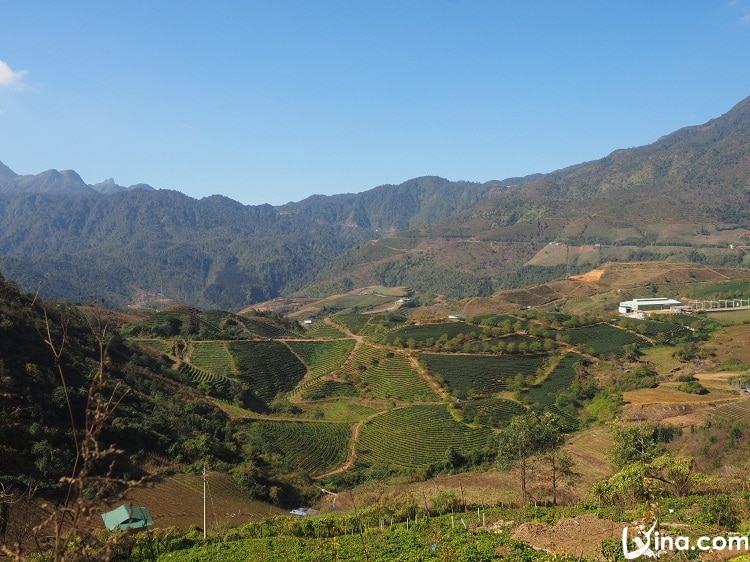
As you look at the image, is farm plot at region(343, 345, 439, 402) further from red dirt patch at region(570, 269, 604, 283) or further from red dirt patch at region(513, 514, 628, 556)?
red dirt patch at region(570, 269, 604, 283)

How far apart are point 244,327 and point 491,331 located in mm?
34440

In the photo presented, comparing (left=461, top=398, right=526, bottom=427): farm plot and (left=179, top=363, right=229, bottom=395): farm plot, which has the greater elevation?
(left=179, top=363, right=229, bottom=395): farm plot

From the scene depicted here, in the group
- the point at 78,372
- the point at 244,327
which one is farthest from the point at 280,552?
the point at 244,327

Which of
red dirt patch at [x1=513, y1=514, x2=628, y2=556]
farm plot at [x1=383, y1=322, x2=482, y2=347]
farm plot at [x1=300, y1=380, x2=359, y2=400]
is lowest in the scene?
farm plot at [x1=300, y1=380, x2=359, y2=400]

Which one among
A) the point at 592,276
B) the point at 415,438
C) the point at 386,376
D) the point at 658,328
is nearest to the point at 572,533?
the point at 415,438

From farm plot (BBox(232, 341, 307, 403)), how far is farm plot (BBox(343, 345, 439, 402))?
659 centimetres

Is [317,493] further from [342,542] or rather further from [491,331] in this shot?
[491,331]

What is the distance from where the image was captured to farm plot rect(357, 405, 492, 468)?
126ft

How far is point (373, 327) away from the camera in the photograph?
67.9 metres

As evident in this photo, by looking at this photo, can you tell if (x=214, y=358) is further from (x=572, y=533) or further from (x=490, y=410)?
(x=572, y=533)

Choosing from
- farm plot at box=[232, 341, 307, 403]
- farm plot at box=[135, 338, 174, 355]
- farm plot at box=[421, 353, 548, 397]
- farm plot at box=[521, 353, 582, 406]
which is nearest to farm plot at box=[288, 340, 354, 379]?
farm plot at box=[232, 341, 307, 403]

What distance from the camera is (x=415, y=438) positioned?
41.0 metres

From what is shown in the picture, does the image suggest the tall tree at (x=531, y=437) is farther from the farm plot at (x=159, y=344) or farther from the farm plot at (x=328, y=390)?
the farm plot at (x=159, y=344)

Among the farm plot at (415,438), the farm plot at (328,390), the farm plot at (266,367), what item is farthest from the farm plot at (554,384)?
the farm plot at (266,367)
